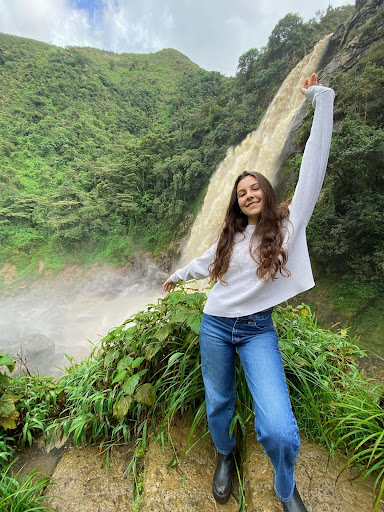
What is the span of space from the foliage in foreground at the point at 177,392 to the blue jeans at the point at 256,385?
17cm

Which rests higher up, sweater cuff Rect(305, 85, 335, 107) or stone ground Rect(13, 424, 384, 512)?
sweater cuff Rect(305, 85, 335, 107)

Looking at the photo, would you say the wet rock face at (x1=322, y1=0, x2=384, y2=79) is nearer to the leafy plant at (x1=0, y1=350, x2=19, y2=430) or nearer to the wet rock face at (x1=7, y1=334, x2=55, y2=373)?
the leafy plant at (x1=0, y1=350, x2=19, y2=430)

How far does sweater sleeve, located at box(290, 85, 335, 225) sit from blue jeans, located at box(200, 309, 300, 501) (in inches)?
20.2

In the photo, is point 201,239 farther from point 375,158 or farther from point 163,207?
point 375,158

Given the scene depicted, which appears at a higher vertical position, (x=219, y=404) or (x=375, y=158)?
(x=375, y=158)

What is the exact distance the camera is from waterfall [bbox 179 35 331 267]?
36.2 feet

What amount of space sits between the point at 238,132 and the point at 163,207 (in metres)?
5.96

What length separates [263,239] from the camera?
3.73ft

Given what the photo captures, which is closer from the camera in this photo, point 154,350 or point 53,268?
point 154,350

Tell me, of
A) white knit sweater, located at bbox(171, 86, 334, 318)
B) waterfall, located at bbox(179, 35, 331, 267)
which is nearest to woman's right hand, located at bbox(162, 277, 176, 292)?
white knit sweater, located at bbox(171, 86, 334, 318)

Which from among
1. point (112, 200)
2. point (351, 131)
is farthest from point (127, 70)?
point (351, 131)

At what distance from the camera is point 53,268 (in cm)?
1540

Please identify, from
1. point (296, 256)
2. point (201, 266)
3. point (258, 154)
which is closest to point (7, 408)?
point (201, 266)

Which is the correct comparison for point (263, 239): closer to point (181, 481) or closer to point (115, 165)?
point (181, 481)
